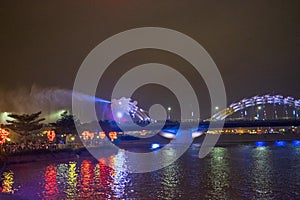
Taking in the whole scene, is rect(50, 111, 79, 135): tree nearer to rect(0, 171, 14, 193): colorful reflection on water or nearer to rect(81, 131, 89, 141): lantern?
rect(81, 131, 89, 141): lantern

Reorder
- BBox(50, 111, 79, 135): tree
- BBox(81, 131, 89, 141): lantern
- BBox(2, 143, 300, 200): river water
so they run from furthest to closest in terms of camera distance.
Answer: BBox(81, 131, 89, 141): lantern → BBox(50, 111, 79, 135): tree → BBox(2, 143, 300, 200): river water

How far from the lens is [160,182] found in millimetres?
33969

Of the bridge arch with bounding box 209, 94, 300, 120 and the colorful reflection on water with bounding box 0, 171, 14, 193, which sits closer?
the colorful reflection on water with bounding box 0, 171, 14, 193

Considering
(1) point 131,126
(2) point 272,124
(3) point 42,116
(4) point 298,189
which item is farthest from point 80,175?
(2) point 272,124

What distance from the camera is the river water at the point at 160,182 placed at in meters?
27.7

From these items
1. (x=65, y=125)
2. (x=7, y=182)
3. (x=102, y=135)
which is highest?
(x=65, y=125)

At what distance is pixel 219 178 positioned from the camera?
117 ft

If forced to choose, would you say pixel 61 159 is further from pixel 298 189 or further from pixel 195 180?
pixel 298 189

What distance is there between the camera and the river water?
27.7m

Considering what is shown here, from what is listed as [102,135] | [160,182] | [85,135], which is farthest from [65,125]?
[160,182]

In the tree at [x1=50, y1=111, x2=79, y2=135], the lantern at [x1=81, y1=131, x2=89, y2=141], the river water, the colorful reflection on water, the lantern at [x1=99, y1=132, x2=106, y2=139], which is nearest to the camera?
the river water

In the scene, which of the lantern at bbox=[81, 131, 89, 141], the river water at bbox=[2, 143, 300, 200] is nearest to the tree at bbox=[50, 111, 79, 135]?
the lantern at bbox=[81, 131, 89, 141]

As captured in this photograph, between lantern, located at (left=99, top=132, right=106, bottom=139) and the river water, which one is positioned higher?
lantern, located at (left=99, top=132, right=106, bottom=139)

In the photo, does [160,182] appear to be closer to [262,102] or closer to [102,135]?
[102,135]
